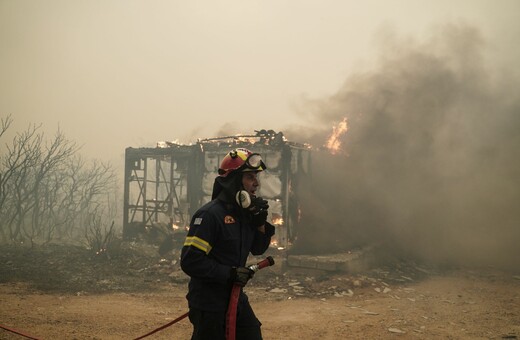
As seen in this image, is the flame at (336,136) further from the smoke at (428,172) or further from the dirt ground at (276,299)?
the dirt ground at (276,299)

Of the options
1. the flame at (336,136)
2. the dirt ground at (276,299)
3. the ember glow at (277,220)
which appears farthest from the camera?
the flame at (336,136)

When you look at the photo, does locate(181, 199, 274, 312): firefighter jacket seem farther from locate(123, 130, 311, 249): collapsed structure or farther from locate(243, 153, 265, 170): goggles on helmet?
locate(123, 130, 311, 249): collapsed structure

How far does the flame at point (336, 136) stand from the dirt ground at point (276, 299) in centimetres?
496

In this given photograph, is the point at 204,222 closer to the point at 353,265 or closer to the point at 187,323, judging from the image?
the point at 187,323

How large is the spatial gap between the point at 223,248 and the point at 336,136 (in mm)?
13457

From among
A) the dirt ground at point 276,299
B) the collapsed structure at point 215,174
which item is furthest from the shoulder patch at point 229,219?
the collapsed structure at point 215,174

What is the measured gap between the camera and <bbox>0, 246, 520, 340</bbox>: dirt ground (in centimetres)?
614

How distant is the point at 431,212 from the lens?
48.5ft

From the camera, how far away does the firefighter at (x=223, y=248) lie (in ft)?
9.38

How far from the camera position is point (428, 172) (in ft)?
50.5

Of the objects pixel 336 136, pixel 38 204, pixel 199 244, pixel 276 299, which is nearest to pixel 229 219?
pixel 199 244

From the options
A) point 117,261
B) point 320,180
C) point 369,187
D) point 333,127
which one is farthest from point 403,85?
point 117,261

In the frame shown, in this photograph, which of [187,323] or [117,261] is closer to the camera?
[187,323]

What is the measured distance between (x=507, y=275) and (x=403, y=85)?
9002 mm
